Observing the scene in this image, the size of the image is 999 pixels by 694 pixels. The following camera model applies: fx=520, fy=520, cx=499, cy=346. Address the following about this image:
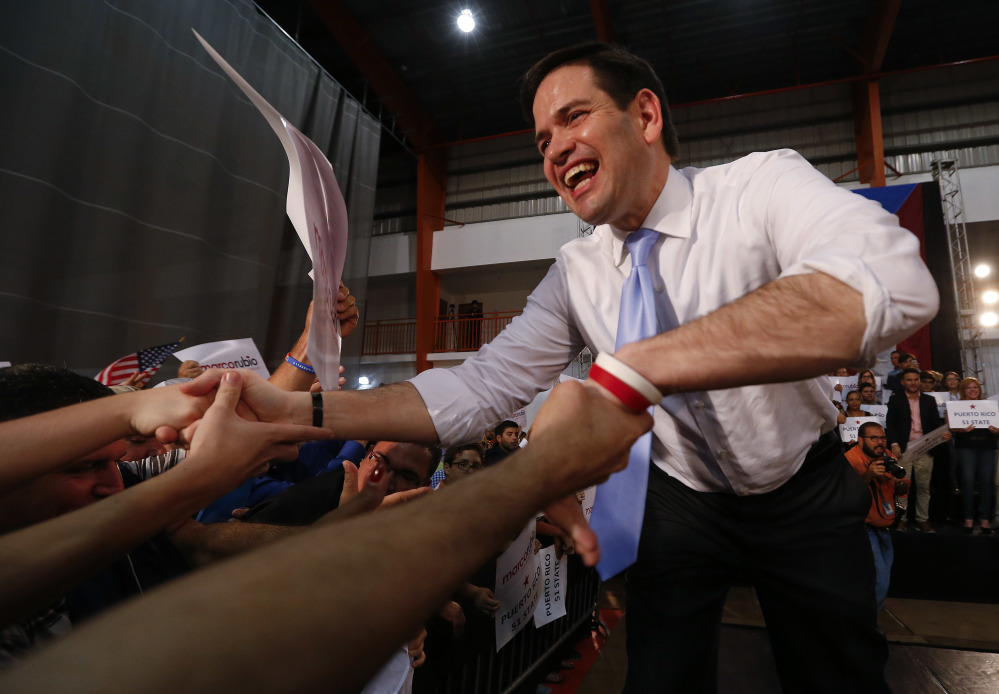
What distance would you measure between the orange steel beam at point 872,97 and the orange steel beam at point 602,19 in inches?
160

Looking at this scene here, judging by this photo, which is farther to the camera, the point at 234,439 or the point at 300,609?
the point at 234,439

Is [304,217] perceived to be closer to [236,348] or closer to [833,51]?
[236,348]

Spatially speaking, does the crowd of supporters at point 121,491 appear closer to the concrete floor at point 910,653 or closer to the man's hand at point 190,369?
the man's hand at point 190,369

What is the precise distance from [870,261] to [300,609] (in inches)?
27.2

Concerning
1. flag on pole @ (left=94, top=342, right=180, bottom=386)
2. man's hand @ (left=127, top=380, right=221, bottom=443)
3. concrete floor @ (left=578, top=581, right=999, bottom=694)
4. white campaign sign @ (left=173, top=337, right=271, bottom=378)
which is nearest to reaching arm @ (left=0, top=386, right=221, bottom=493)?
man's hand @ (left=127, top=380, right=221, bottom=443)

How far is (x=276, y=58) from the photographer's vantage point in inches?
267

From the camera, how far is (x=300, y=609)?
1.00ft

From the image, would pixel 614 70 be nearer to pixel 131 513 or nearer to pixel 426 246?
pixel 131 513

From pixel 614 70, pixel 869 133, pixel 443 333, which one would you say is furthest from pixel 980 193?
pixel 614 70

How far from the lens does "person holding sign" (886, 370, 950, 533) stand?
5004 mm

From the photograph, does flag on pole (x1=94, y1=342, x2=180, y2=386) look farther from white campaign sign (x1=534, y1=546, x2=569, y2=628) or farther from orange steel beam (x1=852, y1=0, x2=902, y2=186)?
orange steel beam (x1=852, y1=0, x2=902, y2=186)

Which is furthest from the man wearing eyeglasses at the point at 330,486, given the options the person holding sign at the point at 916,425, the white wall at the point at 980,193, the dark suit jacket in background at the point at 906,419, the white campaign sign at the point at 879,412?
the white wall at the point at 980,193

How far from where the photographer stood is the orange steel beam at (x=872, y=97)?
26.5 ft

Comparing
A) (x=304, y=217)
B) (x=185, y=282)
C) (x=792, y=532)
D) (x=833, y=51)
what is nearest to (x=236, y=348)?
(x=304, y=217)
